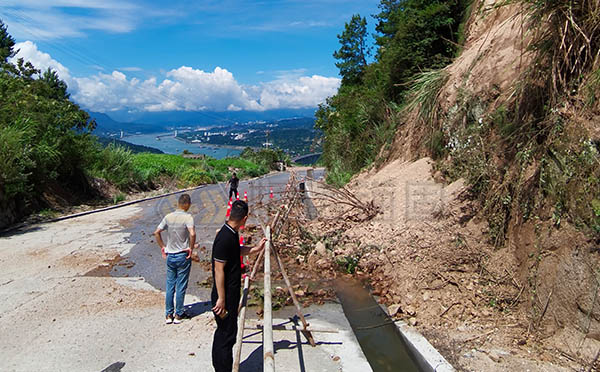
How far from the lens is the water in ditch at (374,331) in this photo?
503cm

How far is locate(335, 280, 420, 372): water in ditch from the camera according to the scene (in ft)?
16.5

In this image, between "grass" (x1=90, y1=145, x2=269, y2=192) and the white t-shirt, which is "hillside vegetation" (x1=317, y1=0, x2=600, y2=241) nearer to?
the white t-shirt

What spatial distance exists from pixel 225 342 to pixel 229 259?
2.72 feet

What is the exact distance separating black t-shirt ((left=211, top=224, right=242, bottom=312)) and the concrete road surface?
0.99 meters

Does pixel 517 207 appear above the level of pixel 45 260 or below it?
above

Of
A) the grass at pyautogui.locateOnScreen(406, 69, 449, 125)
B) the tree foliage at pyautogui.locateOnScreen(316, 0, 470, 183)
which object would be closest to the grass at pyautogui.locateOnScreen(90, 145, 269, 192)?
the tree foliage at pyautogui.locateOnScreen(316, 0, 470, 183)

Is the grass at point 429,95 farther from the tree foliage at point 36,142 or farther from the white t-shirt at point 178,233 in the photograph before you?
the tree foliage at point 36,142

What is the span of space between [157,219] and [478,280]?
1223 cm

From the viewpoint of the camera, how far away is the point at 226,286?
412cm

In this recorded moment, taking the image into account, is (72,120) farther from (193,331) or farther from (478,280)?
(478,280)

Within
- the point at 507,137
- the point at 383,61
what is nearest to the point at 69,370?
the point at 507,137

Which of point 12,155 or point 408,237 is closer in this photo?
point 408,237

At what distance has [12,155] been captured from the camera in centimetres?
1355

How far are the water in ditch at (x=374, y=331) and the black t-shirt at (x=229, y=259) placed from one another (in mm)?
2026
